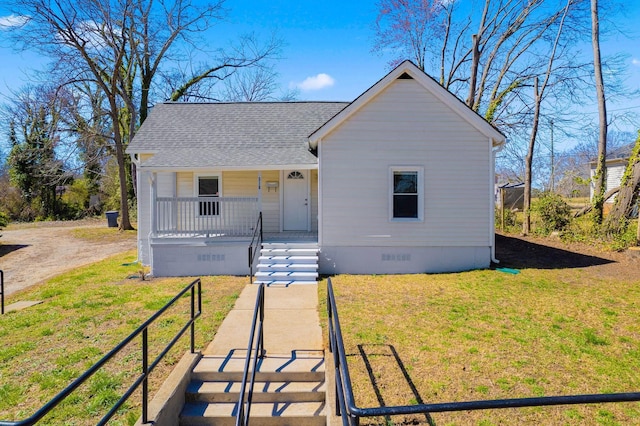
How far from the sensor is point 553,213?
14.2 meters

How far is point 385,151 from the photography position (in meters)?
10.1

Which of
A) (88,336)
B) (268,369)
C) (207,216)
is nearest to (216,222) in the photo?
(207,216)

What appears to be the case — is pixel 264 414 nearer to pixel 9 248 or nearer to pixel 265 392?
pixel 265 392

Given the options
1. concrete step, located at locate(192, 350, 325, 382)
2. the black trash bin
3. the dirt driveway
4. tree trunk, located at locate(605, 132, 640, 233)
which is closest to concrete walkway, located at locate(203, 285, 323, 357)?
concrete step, located at locate(192, 350, 325, 382)

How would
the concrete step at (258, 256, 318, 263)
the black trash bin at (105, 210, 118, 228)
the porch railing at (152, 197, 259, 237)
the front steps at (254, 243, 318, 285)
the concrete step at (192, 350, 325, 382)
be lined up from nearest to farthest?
the concrete step at (192, 350, 325, 382) → the front steps at (254, 243, 318, 285) → the concrete step at (258, 256, 318, 263) → the porch railing at (152, 197, 259, 237) → the black trash bin at (105, 210, 118, 228)

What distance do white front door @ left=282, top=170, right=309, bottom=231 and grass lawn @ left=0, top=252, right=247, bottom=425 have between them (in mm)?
3213

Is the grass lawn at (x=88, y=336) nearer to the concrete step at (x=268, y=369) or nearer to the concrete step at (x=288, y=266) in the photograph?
the concrete step at (x=268, y=369)

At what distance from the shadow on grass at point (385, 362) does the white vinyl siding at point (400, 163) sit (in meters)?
5.13

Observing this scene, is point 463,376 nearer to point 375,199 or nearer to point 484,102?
point 375,199

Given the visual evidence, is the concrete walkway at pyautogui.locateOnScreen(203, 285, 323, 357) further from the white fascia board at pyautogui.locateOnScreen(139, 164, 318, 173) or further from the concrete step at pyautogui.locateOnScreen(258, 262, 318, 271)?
the white fascia board at pyautogui.locateOnScreen(139, 164, 318, 173)

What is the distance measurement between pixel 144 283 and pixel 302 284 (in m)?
4.30

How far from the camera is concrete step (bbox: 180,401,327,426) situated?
13.1 feet

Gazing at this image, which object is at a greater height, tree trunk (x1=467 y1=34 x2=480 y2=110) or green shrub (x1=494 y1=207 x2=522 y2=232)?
tree trunk (x1=467 y1=34 x2=480 y2=110)

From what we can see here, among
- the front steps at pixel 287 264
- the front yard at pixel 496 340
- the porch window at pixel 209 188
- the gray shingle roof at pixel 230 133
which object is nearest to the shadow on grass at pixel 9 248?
the gray shingle roof at pixel 230 133
